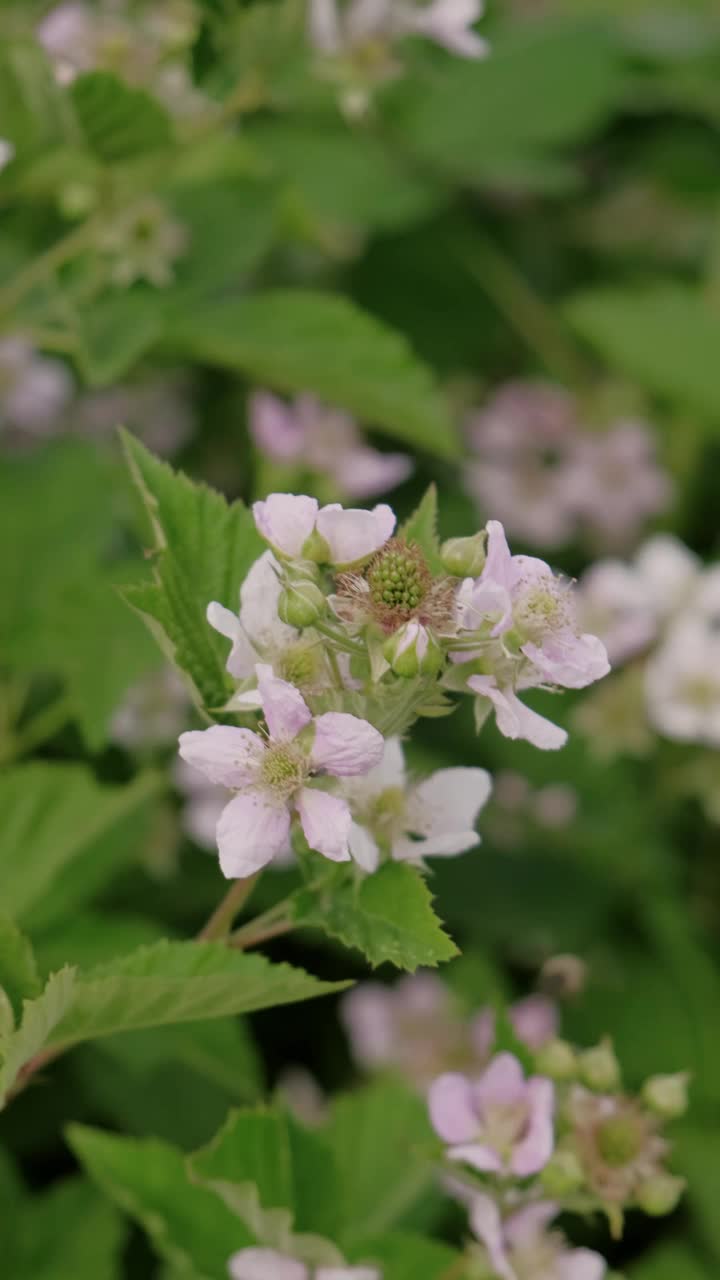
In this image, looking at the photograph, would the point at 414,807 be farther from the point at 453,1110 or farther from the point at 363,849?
the point at 453,1110

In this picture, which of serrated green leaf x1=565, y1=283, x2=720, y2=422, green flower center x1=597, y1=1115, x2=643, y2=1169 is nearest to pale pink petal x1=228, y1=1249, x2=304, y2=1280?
green flower center x1=597, y1=1115, x2=643, y2=1169

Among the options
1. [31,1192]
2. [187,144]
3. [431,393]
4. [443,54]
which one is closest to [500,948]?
[31,1192]

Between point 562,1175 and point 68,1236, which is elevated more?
point 562,1175

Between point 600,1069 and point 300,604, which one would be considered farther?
point 600,1069

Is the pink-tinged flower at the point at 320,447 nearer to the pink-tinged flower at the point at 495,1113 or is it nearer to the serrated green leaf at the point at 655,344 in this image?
the serrated green leaf at the point at 655,344

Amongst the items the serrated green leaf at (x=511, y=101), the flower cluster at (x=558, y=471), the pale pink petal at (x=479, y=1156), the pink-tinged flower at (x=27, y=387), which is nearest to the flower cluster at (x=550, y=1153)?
the pale pink petal at (x=479, y=1156)

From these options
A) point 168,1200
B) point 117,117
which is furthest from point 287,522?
point 117,117

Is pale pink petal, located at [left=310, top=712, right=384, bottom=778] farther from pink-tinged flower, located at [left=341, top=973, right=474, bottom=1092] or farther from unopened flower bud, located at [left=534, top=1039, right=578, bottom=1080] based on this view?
pink-tinged flower, located at [left=341, top=973, right=474, bottom=1092]
